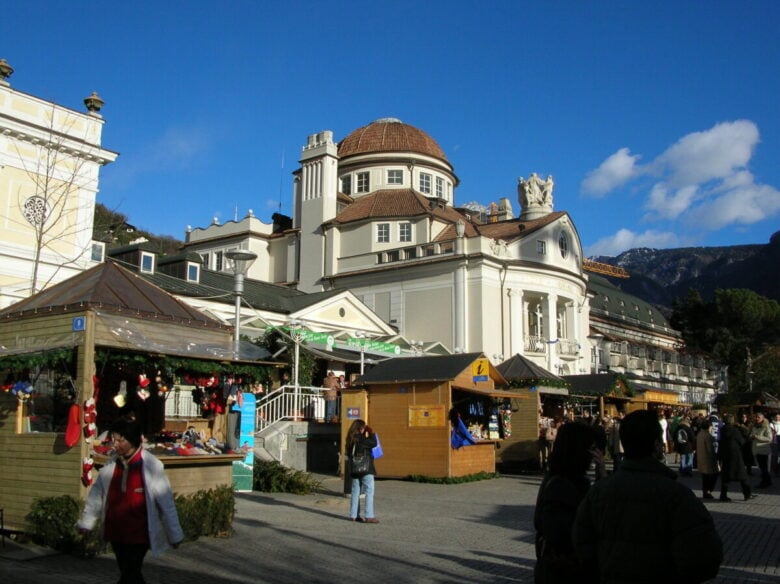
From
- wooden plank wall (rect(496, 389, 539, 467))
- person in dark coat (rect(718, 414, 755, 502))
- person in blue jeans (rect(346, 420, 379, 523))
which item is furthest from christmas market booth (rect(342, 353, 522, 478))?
person in blue jeans (rect(346, 420, 379, 523))

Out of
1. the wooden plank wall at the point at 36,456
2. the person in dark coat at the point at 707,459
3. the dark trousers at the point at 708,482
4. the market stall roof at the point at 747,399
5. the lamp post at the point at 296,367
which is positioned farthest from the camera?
the market stall roof at the point at 747,399

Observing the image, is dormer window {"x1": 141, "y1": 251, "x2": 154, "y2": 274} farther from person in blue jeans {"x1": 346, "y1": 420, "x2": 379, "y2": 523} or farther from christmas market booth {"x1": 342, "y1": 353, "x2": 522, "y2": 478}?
person in blue jeans {"x1": 346, "y1": 420, "x2": 379, "y2": 523}

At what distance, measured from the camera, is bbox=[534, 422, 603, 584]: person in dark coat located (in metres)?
5.07

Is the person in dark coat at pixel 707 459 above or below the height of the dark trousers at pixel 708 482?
above

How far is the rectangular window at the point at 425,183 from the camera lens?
54906mm

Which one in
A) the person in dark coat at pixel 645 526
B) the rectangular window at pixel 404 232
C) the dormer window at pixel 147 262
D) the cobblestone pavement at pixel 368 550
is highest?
the rectangular window at pixel 404 232

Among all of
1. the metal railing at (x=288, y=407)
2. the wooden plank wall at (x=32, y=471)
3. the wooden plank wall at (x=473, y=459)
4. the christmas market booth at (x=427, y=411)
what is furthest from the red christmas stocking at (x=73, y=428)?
the metal railing at (x=288, y=407)

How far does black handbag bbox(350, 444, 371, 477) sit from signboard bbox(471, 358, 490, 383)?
854 cm

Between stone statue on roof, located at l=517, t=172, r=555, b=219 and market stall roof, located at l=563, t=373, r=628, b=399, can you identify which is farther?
stone statue on roof, located at l=517, t=172, r=555, b=219

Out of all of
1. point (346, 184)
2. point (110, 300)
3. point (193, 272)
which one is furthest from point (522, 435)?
point (346, 184)

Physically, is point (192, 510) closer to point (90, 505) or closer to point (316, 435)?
point (90, 505)

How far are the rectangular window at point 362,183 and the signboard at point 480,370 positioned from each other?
3350cm

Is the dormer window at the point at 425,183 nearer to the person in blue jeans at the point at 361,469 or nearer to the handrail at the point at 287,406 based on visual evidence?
the handrail at the point at 287,406

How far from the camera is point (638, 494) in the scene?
418 cm
